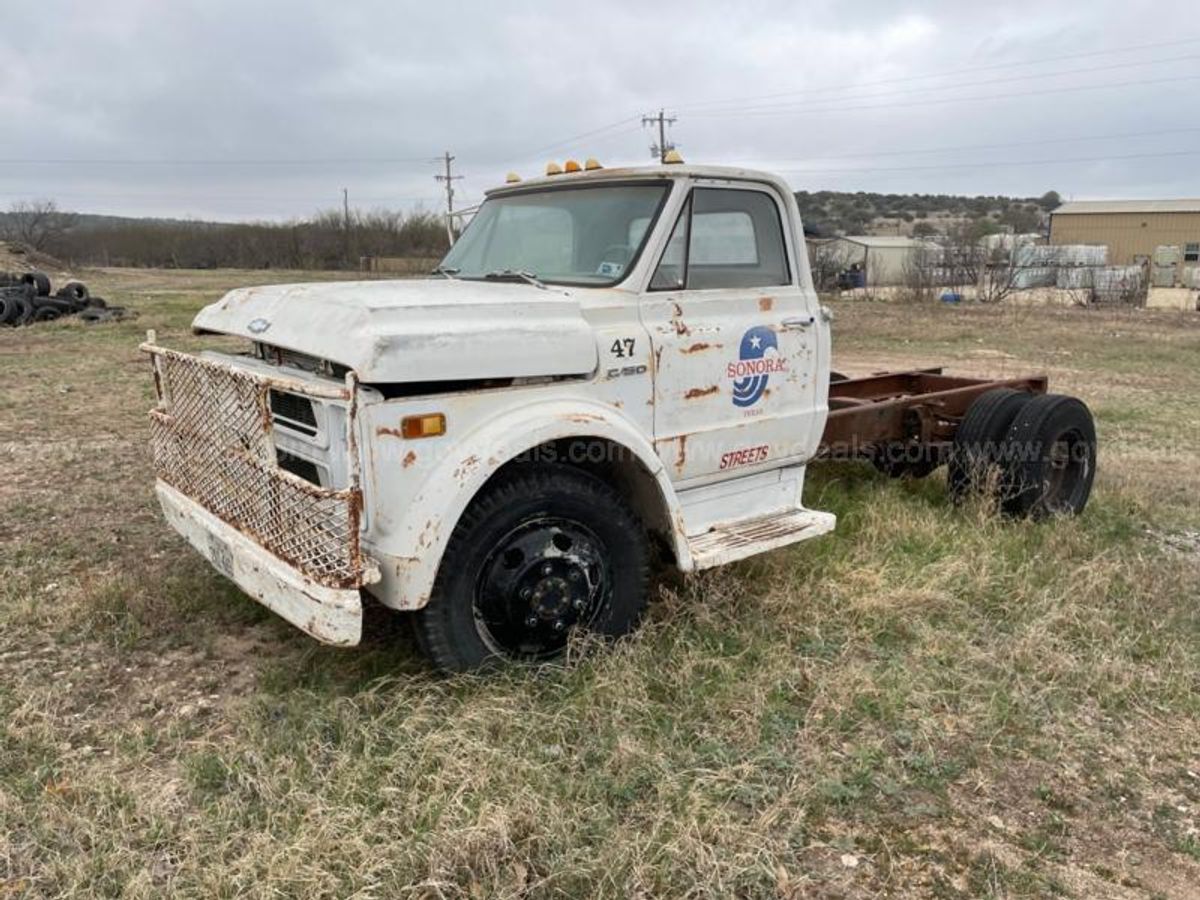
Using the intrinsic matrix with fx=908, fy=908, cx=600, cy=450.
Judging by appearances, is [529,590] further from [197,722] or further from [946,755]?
[946,755]

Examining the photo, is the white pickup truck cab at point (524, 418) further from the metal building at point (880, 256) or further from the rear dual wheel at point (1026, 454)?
the metal building at point (880, 256)

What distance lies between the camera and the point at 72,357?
1348cm

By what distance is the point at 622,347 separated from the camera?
3723 mm

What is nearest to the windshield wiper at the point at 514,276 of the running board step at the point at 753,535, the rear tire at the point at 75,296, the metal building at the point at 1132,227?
the running board step at the point at 753,535

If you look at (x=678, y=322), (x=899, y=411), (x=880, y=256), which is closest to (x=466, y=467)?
(x=678, y=322)

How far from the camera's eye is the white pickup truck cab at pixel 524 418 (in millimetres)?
3123

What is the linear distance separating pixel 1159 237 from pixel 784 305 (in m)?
60.3

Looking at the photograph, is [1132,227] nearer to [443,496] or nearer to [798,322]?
[798,322]

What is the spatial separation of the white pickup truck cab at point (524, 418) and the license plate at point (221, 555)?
0.7 inches

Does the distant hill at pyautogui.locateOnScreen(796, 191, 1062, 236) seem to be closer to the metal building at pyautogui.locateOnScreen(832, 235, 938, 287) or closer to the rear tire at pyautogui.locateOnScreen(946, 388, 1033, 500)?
the metal building at pyautogui.locateOnScreen(832, 235, 938, 287)

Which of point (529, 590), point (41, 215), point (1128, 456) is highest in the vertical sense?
point (41, 215)

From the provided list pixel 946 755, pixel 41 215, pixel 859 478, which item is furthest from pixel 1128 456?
pixel 41 215

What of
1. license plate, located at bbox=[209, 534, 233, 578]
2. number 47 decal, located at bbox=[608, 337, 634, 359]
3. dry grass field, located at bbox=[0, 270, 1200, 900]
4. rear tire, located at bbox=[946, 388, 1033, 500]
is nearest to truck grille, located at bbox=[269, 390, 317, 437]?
license plate, located at bbox=[209, 534, 233, 578]

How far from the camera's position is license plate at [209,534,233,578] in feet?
11.5
